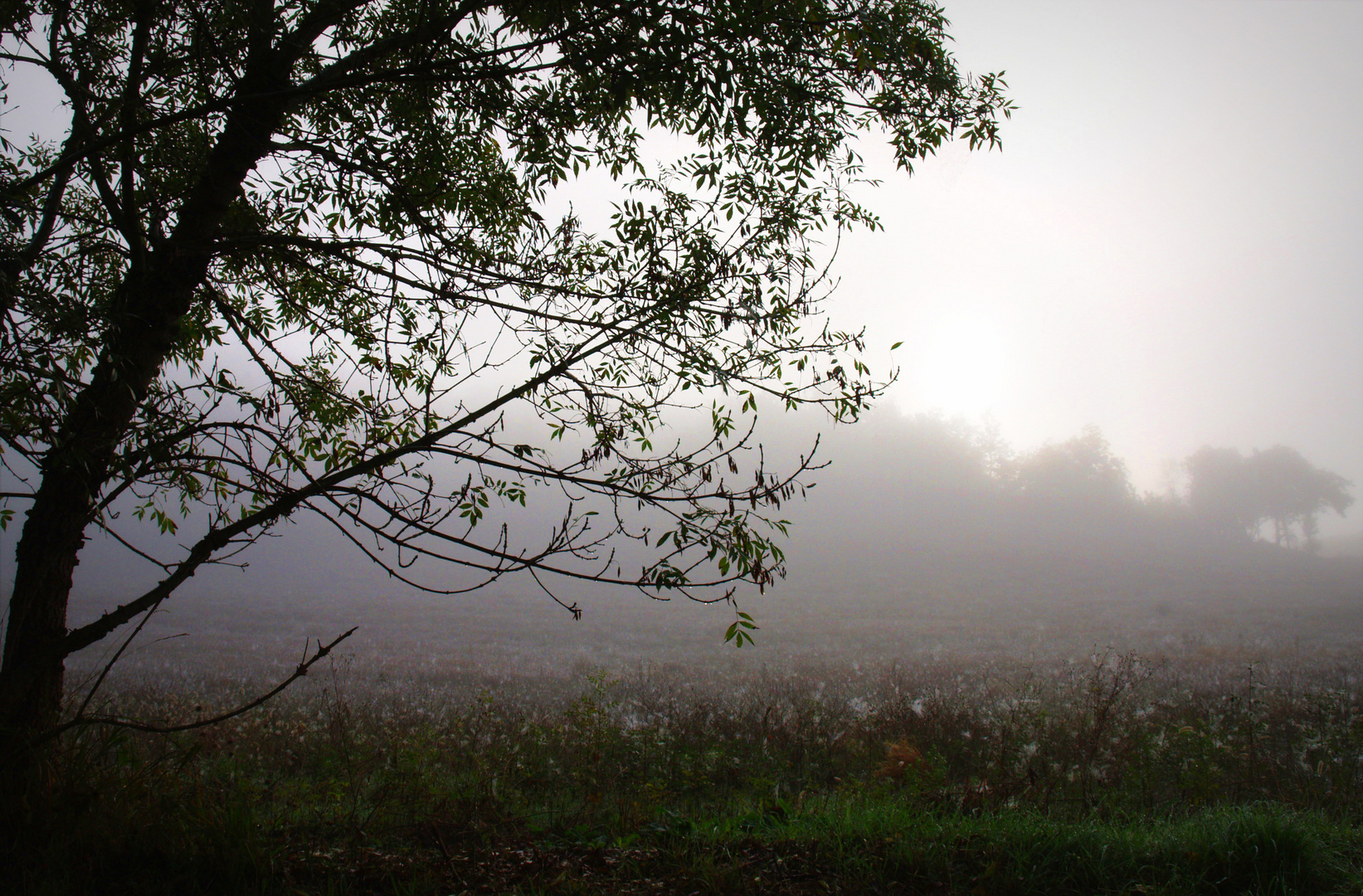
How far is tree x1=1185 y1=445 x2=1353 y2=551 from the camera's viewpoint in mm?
90688

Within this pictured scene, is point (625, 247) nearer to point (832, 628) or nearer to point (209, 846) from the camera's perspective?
point (209, 846)

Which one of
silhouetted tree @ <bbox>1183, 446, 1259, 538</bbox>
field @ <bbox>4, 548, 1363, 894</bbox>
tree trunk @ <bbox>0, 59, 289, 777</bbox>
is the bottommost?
field @ <bbox>4, 548, 1363, 894</bbox>

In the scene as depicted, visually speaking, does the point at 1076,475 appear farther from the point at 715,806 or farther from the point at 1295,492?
the point at 715,806

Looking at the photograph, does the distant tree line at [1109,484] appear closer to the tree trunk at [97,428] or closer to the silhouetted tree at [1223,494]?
the silhouetted tree at [1223,494]

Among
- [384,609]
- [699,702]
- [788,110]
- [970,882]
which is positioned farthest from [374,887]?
[384,609]

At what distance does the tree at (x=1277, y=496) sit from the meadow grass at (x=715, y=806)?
10477cm

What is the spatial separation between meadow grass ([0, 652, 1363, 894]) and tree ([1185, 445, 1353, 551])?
105 meters

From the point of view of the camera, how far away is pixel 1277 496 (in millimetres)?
91312

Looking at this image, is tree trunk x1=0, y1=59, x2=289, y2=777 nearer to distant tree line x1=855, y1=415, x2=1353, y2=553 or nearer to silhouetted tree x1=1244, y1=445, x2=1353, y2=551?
distant tree line x1=855, y1=415, x2=1353, y2=553

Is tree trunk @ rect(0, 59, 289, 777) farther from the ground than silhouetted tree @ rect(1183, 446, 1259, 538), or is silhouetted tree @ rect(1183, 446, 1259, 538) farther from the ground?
silhouetted tree @ rect(1183, 446, 1259, 538)

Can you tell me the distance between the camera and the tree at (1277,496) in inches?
3570

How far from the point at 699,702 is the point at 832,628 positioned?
2258 centimetres

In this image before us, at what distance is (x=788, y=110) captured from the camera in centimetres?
425

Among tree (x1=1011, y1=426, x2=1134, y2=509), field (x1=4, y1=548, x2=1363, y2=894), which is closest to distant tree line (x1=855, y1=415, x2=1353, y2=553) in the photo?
tree (x1=1011, y1=426, x2=1134, y2=509)
